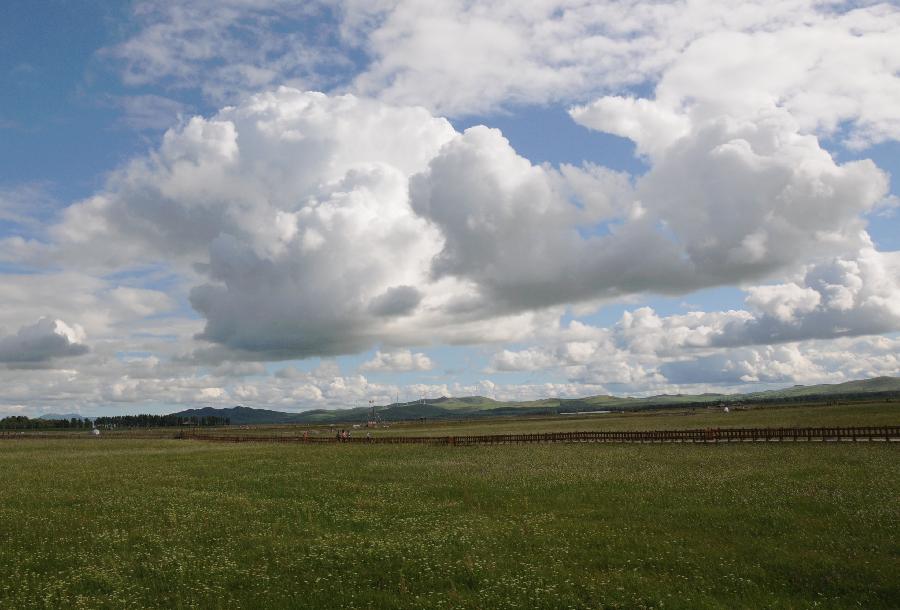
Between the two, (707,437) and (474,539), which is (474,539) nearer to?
(474,539)

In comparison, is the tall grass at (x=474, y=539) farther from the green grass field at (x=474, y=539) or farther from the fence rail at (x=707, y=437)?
the fence rail at (x=707, y=437)

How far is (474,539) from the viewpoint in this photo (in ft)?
73.5

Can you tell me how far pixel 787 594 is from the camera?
1600cm

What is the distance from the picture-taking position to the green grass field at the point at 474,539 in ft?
55.2

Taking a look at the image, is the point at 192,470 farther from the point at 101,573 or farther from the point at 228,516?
the point at 101,573

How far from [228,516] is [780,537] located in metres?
22.7

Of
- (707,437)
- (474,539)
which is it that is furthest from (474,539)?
(707,437)

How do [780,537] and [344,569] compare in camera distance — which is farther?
[780,537]

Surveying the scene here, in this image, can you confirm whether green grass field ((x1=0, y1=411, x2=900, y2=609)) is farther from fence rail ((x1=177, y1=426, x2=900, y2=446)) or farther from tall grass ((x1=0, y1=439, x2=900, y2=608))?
fence rail ((x1=177, y1=426, x2=900, y2=446))

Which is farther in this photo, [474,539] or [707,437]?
[707,437]

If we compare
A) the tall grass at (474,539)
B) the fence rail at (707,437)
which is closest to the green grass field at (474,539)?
the tall grass at (474,539)

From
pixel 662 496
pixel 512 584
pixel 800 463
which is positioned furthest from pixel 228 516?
pixel 800 463

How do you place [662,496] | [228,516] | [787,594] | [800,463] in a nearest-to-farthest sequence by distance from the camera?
[787,594]
[228,516]
[662,496]
[800,463]

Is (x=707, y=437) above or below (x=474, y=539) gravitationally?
below
